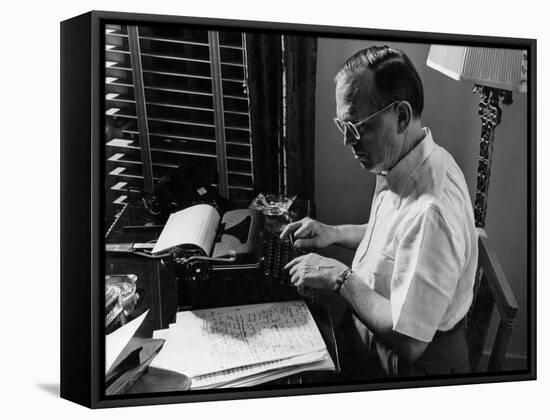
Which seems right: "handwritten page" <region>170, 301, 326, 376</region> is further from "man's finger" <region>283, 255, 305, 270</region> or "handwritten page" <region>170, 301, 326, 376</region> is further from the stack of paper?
"man's finger" <region>283, 255, 305, 270</region>

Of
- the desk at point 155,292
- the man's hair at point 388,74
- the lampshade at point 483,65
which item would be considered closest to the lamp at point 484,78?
the lampshade at point 483,65

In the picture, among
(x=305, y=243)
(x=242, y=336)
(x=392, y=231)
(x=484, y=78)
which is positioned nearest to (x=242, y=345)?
(x=242, y=336)

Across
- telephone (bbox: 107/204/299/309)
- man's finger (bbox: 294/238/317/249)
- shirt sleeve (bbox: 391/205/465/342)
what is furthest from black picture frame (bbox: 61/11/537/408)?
man's finger (bbox: 294/238/317/249)

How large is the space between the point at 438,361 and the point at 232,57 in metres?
1.33

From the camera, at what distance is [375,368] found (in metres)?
3.67

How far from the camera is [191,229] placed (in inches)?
135

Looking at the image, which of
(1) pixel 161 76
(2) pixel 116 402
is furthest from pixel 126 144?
(2) pixel 116 402

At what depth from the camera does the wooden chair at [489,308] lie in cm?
382

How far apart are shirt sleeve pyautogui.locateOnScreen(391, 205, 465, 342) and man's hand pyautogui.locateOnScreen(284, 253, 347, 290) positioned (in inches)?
8.3

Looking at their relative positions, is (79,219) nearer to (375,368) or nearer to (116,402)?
(116,402)

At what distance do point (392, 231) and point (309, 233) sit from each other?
295 mm

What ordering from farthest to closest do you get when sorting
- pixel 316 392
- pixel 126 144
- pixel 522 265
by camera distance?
pixel 522 265 → pixel 316 392 → pixel 126 144

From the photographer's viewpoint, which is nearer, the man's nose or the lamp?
the man's nose

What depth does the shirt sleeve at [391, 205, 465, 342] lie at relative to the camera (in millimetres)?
3613
